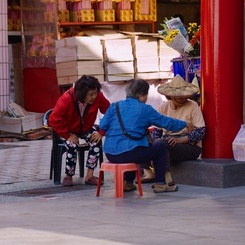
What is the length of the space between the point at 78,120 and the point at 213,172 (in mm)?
1737

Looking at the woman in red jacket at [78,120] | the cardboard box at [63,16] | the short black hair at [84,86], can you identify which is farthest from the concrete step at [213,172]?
the cardboard box at [63,16]

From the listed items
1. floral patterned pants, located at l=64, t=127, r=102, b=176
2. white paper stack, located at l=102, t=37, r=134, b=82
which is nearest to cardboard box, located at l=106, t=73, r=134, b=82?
white paper stack, located at l=102, t=37, r=134, b=82

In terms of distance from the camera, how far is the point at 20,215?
28.1 feet

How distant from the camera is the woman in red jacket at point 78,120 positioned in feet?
34.3

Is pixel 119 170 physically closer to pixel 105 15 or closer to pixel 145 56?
pixel 145 56

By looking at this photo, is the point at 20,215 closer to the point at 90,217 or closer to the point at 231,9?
the point at 90,217

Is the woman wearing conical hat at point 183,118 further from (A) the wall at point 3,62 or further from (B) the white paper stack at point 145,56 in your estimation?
(A) the wall at point 3,62

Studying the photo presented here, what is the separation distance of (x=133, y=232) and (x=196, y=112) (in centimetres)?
310

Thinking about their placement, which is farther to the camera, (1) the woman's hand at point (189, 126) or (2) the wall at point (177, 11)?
(2) the wall at point (177, 11)

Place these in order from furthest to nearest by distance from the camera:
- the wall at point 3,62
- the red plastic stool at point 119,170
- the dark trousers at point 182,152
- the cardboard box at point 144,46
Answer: the wall at point 3,62
the cardboard box at point 144,46
the dark trousers at point 182,152
the red plastic stool at point 119,170

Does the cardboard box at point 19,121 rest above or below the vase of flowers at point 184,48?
below

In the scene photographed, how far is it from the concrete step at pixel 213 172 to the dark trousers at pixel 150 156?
→ 1.86 feet

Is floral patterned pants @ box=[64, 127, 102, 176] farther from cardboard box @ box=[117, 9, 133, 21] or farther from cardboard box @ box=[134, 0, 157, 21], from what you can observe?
cardboard box @ box=[134, 0, 157, 21]

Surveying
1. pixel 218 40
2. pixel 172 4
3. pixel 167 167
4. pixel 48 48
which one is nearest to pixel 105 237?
pixel 167 167
